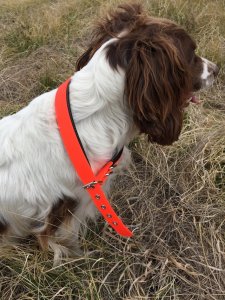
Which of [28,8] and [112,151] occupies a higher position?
[112,151]

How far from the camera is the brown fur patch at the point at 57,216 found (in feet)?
8.04

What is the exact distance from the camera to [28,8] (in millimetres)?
6988

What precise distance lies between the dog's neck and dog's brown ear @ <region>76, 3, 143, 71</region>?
222 mm

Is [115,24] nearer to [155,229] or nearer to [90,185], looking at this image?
[90,185]

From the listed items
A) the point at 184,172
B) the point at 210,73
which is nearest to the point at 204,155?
the point at 184,172

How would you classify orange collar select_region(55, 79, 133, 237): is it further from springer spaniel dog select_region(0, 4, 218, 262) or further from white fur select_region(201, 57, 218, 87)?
white fur select_region(201, 57, 218, 87)

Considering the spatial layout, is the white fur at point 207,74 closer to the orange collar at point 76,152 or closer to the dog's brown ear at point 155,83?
the dog's brown ear at point 155,83

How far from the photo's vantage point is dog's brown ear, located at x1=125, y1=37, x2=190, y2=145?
2205 millimetres

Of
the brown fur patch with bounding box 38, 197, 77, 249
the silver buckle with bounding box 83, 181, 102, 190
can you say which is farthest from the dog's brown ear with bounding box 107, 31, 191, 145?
the brown fur patch with bounding box 38, 197, 77, 249

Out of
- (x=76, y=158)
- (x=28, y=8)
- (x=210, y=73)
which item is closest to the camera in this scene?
(x=76, y=158)

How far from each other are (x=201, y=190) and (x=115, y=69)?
4.49 ft

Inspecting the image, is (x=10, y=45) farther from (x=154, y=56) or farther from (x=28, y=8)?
(x=154, y=56)

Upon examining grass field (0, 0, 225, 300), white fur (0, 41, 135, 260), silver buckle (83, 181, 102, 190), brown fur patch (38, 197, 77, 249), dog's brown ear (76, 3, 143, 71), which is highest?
dog's brown ear (76, 3, 143, 71)

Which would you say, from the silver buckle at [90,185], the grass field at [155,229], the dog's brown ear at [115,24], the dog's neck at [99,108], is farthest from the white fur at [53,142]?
the grass field at [155,229]
